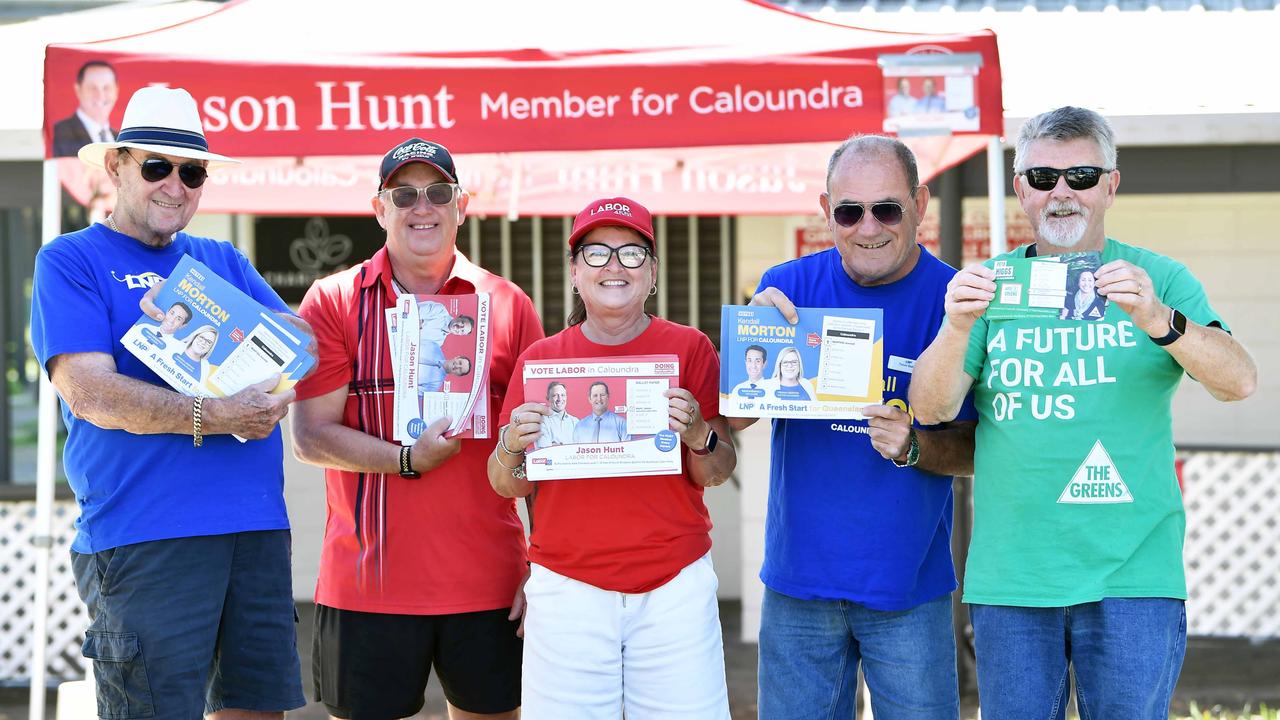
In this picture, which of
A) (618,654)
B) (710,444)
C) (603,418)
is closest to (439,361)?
(603,418)

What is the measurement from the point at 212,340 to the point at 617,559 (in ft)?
4.06

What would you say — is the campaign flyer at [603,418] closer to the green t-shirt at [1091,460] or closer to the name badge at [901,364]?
the name badge at [901,364]

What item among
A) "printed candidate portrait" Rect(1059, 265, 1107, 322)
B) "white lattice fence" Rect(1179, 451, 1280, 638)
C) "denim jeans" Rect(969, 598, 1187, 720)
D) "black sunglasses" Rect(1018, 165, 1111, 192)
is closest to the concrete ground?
"white lattice fence" Rect(1179, 451, 1280, 638)

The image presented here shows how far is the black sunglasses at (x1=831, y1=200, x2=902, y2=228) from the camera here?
3.19 metres

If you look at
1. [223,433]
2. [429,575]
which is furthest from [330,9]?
[429,575]

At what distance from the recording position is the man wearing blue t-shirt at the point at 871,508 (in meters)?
3.20

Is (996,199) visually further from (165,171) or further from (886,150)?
(165,171)

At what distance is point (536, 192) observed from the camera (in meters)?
6.37

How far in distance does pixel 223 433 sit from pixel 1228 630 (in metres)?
6.15

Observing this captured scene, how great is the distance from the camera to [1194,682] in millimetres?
6789

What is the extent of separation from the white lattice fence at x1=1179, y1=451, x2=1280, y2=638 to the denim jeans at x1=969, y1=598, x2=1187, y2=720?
4.68 meters

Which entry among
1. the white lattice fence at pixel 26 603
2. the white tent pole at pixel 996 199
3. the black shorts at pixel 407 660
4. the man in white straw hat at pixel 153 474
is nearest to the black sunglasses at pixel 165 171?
the man in white straw hat at pixel 153 474

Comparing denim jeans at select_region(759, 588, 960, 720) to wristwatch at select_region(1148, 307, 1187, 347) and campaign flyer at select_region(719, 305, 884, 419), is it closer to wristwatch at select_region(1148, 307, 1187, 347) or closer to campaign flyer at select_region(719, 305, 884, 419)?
campaign flyer at select_region(719, 305, 884, 419)

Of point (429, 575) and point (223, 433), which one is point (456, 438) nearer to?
point (429, 575)
